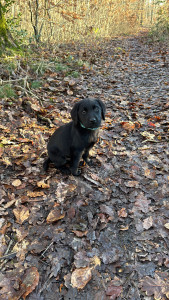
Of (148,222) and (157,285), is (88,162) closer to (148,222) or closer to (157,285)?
(148,222)

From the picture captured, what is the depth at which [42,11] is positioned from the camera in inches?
415

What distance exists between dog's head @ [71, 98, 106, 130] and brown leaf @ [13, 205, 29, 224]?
1.46m

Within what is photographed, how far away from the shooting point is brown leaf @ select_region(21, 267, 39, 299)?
1929 mm

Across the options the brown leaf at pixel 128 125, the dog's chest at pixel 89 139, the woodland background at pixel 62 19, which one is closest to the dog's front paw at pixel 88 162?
the dog's chest at pixel 89 139

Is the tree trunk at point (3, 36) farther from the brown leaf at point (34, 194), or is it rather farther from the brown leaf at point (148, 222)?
the brown leaf at point (148, 222)

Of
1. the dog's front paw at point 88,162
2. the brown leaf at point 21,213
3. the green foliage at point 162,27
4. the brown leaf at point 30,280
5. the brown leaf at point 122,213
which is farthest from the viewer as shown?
the green foliage at point 162,27

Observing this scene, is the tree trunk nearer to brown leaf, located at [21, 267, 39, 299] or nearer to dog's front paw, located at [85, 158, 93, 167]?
dog's front paw, located at [85, 158, 93, 167]

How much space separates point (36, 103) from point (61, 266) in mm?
3958

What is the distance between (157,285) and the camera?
2.01m

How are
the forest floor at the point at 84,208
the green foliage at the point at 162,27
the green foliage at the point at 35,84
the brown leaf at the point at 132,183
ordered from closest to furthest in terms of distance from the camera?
1. the forest floor at the point at 84,208
2. the brown leaf at the point at 132,183
3. the green foliage at the point at 35,84
4. the green foliage at the point at 162,27

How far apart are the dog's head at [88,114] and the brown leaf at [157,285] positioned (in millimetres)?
2005

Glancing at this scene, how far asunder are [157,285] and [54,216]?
1389mm


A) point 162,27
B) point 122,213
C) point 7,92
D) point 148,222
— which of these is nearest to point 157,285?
point 148,222

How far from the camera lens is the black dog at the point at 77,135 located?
2993 millimetres
